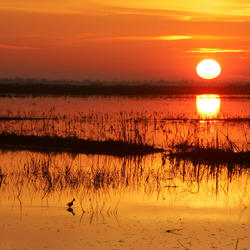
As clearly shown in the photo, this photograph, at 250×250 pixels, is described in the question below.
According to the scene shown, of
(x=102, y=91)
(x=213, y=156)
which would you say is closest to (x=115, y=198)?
(x=213, y=156)

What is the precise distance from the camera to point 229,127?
23.7m

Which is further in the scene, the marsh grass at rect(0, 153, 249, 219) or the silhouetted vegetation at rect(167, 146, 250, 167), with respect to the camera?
the silhouetted vegetation at rect(167, 146, 250, 167)

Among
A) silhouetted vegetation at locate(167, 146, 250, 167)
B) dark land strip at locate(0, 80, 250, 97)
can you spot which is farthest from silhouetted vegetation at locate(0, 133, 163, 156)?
dark land strip at locate(0, 80, 250, 97)

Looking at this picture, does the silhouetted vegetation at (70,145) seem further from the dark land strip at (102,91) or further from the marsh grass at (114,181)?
the dark land strip at (102,91)

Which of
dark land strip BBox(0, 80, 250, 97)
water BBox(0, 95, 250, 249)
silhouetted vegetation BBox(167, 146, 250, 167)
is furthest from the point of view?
dark land strip BBox(0, 80, 250, 97)

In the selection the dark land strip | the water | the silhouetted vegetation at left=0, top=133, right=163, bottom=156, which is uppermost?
the dark land strip

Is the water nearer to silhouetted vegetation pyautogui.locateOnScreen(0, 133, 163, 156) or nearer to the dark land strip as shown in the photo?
silhouetted vegetation pyautogui.locateOnScreen(0, 133, 163, 156)

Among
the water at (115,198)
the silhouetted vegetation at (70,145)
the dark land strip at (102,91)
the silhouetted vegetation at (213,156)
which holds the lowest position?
the water at (115,198)

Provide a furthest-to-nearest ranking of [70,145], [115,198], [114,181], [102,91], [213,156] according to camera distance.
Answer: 1. [102,91]
2. [70,145]
3. [213,156]
4. [114,181]
5. [115,198]

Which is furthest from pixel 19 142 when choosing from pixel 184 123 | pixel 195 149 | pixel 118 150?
pixel 184 123

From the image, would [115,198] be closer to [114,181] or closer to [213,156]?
[114,181]

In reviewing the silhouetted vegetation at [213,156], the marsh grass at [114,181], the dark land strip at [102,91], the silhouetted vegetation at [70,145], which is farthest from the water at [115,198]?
the dark land strip at [102,91]

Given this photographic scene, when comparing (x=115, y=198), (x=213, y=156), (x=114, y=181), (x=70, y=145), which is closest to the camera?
(x=115, y=198)

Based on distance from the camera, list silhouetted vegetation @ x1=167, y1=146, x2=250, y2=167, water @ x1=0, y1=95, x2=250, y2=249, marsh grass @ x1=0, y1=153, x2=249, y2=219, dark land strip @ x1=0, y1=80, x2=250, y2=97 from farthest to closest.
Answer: dark land strip @ x1=0, y1=80, x2=250, y2=97 → silhouetted vegetation @ x1=167, y1=146, x2=250, y2=167 → marsh grass @ x1=0, y1=153, x2=249, y2=219 → water @ x1=0, y1=95, x2=250, y2=249
